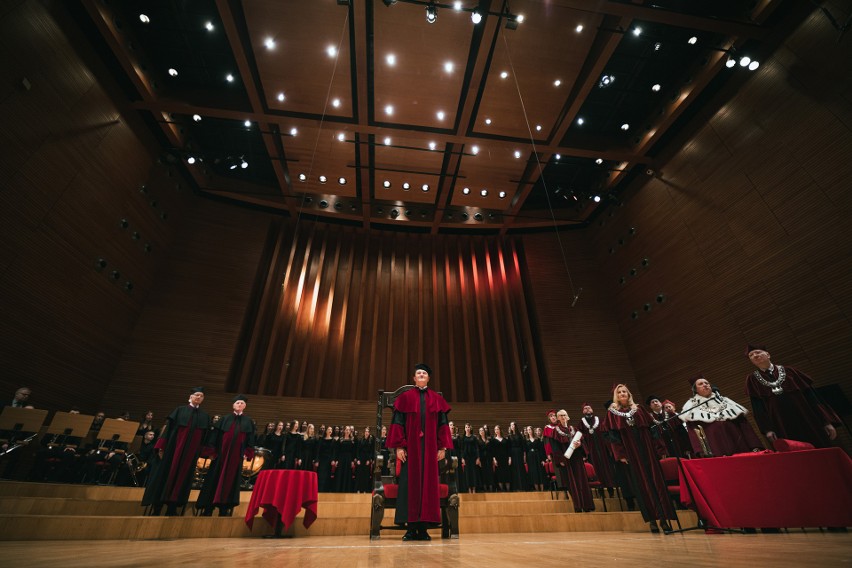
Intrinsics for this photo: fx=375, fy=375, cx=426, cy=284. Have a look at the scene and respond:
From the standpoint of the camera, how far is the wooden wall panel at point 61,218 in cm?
627

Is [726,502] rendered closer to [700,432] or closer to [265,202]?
[700,432]

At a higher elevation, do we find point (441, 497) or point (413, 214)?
point (413, 214)

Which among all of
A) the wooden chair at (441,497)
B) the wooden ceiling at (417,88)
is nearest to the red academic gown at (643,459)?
the wooden chair at (441,497)

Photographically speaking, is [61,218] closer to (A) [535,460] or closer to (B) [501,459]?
(B) [501,459]

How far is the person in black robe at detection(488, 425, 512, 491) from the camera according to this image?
318 inches

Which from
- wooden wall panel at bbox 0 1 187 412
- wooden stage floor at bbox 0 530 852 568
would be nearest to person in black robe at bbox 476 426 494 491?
wooden stage floor at bbox 0 530 852 568

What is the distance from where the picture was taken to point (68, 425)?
5.79 metres

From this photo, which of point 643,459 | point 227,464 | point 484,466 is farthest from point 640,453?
point 484,466

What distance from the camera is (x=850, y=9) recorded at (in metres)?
5.81

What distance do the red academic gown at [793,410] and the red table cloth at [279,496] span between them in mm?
4806

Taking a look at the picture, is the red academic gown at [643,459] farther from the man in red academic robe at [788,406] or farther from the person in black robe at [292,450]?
the person in black robe at [292,450]

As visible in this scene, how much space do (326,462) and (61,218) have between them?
7029 mm

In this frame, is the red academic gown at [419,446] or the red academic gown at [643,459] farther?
the red academic gown at [643,459]

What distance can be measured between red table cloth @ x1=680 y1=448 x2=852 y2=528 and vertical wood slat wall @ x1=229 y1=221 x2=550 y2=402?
290 inches
